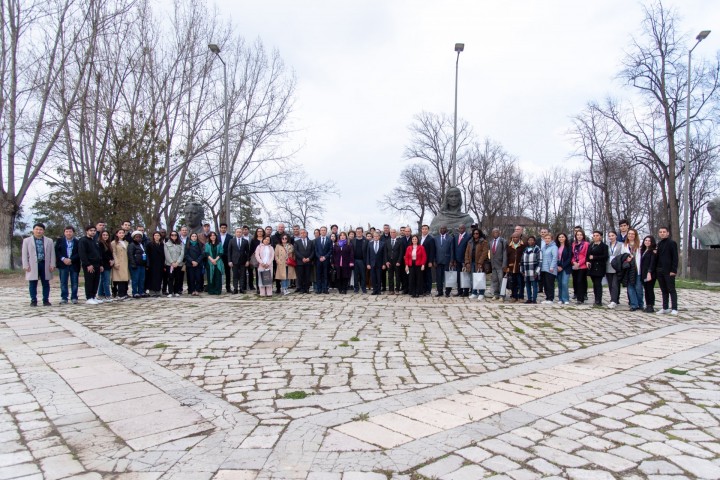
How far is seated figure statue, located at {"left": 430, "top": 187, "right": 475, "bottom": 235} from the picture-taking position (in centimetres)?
1450

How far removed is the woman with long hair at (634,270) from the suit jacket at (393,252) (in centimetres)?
509

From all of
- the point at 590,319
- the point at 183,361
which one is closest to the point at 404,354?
the point at 183,361

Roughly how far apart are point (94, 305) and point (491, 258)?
897 centimetres

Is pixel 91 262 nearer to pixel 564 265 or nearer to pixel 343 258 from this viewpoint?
pixel 343 258

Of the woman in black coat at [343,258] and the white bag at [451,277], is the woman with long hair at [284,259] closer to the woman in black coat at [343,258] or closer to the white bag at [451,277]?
the woman in black coat at [343,258]

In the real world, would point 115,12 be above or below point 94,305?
above

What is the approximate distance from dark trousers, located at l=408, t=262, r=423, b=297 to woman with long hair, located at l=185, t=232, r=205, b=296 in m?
5.41

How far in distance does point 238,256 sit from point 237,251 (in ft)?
0.44

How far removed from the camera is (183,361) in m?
5.59

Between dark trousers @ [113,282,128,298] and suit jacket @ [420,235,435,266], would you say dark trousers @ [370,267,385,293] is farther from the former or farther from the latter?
dark trousers @ [113,282,128,298]

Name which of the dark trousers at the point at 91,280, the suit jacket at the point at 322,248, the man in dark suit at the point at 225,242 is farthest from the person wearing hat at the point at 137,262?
the suit jacket at the point at 322,248

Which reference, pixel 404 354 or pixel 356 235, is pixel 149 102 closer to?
pixel 356 235

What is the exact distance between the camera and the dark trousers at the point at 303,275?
1324 cm

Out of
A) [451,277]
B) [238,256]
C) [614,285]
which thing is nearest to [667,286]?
[614,285]
